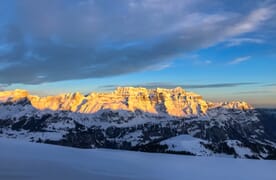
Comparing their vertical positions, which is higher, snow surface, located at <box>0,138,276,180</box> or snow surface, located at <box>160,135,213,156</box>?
snow surface, located at <box>0,138,276,180</box>

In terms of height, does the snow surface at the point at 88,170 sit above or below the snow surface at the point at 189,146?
above

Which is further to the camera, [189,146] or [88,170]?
[189,146]

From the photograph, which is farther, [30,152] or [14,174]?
[30,152]

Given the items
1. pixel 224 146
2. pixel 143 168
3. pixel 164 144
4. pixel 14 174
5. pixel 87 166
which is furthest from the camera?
pixel 224 146

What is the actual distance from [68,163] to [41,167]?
161 centimetres

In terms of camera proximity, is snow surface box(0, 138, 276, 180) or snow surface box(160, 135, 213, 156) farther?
snow surface box(160, 135, 213, 156)

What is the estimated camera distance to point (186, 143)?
15600 cm

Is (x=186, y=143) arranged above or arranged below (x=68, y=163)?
below

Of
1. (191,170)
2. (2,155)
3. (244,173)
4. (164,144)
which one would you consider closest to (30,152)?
(2,155)

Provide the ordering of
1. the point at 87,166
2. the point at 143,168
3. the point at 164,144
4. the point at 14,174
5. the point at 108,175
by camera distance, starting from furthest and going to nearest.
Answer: the point at 164,144 → the point at 143,168 → the point at 87,166 → the point at 108,175 → the point at 14,174

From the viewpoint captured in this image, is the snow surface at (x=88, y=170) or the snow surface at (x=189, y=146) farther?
the snow surface at (x=189, y=146)

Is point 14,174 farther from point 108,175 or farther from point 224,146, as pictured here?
point 224,146

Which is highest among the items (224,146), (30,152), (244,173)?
(30,152)

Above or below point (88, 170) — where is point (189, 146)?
below
